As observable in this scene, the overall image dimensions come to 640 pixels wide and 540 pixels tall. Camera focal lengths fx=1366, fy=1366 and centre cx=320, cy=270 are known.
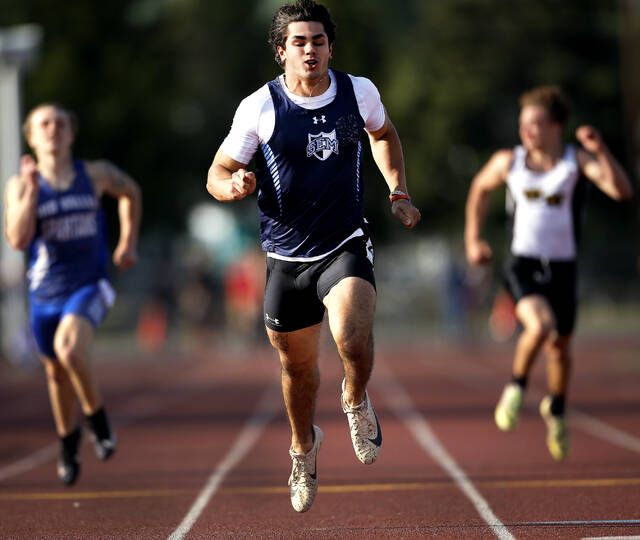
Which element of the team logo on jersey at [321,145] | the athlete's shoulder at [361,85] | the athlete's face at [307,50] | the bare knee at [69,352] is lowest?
the bare knee at [69,352]

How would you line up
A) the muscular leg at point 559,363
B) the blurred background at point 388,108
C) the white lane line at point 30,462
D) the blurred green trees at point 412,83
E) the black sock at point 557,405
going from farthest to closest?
the blurred green trees at point 412,83 → the blurred background at point 388,108 → the white lane line at point 30,462 → the muscular leg at point 559,363 → the black sock at point 557,405

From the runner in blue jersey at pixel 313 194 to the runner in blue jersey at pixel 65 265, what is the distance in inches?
95.7

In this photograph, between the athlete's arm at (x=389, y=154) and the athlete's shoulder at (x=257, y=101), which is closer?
the athlete's shoulder at (x=257, y=101)

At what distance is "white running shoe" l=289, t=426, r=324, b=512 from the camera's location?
6.53 meters

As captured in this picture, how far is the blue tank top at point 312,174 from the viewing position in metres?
6.31

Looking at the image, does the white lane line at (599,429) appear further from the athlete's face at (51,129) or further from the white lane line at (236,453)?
the athlete's face at (51,129)

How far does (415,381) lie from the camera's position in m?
19.9

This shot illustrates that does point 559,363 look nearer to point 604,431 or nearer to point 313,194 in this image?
point 604,431

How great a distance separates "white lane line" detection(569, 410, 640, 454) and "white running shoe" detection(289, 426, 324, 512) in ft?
13.8

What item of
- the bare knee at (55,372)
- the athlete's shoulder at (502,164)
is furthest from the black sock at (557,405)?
the bare knee at (55,372)

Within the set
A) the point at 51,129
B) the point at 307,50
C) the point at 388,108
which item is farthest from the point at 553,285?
the point at 388,108

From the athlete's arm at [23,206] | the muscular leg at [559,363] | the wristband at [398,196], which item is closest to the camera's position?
the wristband at [398,196]

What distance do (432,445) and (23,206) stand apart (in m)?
4.27

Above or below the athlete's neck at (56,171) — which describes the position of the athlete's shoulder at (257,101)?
above
